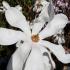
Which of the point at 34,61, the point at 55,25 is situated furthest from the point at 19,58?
the point at 55,25

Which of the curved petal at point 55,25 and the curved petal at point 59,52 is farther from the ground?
the curved petal at point 55,25

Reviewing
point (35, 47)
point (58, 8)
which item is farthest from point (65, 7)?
point (35, 47)

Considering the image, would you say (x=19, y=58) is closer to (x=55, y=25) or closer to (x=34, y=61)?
(x=34, y=61)

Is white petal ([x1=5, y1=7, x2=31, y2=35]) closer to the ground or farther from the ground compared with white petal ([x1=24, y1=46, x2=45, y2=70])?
farther from the ground

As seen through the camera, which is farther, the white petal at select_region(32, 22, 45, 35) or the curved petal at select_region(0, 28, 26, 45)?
the white petal at select_region(32, 22, 45, 35)

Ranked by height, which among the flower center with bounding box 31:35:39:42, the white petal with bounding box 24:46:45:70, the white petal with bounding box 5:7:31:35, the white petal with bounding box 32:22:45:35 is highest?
the white petal with bounding box 5:7:31:35

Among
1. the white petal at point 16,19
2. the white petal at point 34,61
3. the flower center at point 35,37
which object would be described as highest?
the white petal at point 16,19
